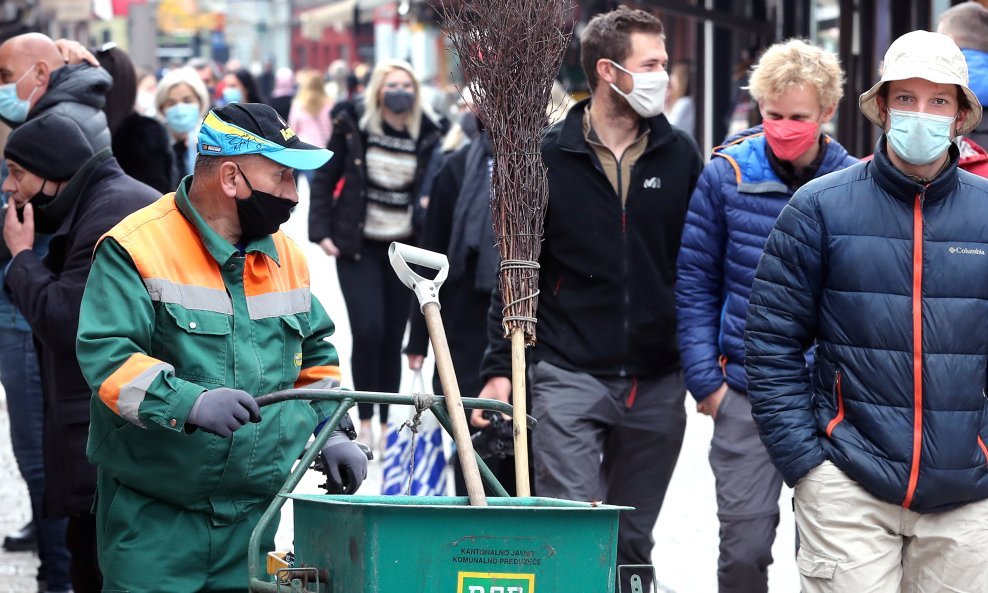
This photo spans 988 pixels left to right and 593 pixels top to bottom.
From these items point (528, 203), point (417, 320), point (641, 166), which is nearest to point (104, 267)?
point (528, 203)

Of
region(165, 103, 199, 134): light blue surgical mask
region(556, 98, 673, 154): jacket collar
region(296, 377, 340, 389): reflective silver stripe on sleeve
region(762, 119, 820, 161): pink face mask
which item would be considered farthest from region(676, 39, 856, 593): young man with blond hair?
region(165, 103, 199, 134): light blue surgical mask

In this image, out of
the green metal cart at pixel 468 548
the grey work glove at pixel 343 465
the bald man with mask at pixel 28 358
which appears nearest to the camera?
the green metal cart at pixel 468 548

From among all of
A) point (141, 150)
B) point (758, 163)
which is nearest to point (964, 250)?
point (758, 163)

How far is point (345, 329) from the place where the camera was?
1470 centimetres

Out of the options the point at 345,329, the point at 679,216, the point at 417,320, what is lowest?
the point at 345,329

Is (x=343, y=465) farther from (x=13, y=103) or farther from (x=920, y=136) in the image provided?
(x=13, y=103)

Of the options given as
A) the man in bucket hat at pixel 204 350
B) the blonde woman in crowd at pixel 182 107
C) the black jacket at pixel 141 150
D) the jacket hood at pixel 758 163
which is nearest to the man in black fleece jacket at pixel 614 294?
the jacket hood at pixel 758 163

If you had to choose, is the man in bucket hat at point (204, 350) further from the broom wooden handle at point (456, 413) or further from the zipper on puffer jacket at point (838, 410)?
the zipper on puffer jacket at point (838, 410)

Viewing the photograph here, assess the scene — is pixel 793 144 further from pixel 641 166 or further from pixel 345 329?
pixel 345 329

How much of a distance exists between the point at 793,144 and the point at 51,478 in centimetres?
261

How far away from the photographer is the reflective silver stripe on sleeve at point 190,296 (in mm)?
4039

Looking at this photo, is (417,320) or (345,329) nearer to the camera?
(417,320)

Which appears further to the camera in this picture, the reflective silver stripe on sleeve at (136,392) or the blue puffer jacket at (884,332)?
the blue puffer jacket at (884,332)

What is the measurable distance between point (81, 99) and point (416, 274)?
254 centimetres
